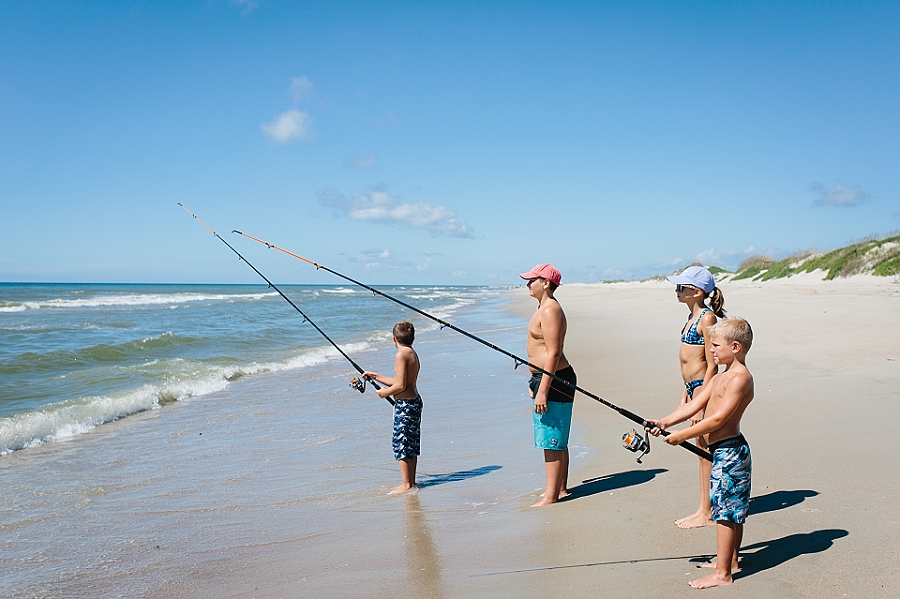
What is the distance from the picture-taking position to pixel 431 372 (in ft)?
34.7

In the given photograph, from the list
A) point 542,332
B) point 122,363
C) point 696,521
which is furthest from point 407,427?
point 122,363

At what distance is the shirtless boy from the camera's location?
471cm

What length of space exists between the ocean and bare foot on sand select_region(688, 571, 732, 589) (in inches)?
44.0

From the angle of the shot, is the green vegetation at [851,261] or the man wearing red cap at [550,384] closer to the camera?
the man wearing red cap at [550,384]

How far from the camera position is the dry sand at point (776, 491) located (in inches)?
112

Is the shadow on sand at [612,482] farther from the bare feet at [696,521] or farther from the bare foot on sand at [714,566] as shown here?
the bare foot on sand at [714,566]

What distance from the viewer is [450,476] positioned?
198 inches

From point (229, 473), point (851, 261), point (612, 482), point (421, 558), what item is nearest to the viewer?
point (421, 558)

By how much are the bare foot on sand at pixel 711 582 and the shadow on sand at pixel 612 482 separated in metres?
1.39

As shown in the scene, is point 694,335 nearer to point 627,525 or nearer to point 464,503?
point 627,525

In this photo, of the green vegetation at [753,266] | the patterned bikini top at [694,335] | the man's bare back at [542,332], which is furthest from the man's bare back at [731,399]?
the green vegetation at [753,266]

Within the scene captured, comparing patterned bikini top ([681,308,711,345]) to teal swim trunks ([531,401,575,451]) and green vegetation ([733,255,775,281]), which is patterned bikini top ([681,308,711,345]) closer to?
teal swim trunks ([531,401,575,451])

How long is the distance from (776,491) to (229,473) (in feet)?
13.2

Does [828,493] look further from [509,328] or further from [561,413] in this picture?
[509,328]
